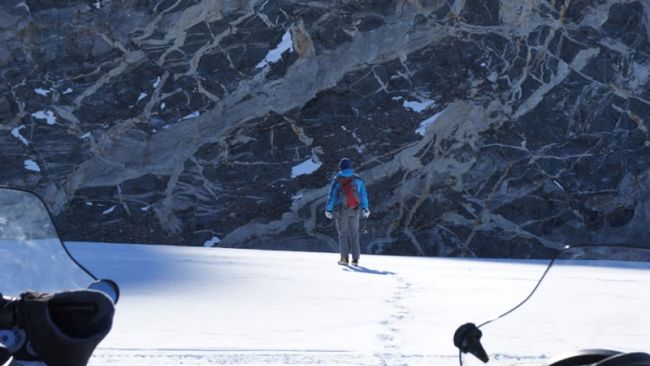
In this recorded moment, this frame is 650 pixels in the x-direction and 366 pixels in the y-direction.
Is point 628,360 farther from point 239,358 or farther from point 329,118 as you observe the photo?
point 329,118

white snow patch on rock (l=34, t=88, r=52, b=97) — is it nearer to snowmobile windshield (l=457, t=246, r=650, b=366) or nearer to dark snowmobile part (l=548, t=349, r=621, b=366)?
snowmobile windshield (l=457, t=246, r=650, b=366)

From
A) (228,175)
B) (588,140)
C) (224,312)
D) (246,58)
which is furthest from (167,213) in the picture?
(224,312)

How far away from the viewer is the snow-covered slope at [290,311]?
455 centimetres

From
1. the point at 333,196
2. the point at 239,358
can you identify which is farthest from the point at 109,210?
the point at 239,358

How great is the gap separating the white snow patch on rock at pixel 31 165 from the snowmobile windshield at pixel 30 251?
1859 centimetres

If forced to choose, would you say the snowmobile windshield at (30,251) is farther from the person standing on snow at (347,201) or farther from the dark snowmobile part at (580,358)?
the person standing on snow at (347,201)

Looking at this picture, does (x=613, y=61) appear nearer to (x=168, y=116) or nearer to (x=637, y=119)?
(x=637, y=119)

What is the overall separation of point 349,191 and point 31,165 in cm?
1128

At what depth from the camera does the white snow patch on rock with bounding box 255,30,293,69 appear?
68.5ft

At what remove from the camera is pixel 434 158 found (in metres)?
20.5

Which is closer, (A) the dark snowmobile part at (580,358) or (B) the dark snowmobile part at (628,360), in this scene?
(B) the dark snowmobile part at (628,360)

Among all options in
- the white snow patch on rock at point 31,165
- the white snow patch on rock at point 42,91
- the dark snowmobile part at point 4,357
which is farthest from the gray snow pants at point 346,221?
the white snow patch on rock at point 42,91

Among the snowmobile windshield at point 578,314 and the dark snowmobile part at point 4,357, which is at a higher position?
the snowmobile windshield at point 578,314

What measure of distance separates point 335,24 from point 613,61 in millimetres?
5620
